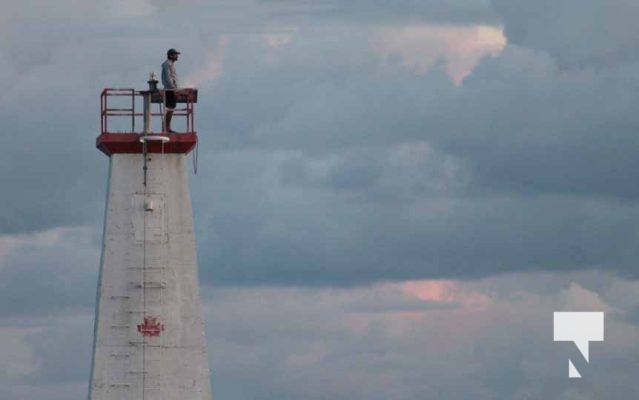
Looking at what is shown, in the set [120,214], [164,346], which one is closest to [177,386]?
[164,346]

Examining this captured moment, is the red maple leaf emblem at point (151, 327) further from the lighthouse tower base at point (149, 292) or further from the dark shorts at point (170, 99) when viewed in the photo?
the dark shorts at point (170, 99)


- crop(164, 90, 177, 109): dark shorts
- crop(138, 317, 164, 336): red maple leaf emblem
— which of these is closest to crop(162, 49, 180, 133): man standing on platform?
crop(164, 90, 177, 109): dark shorts

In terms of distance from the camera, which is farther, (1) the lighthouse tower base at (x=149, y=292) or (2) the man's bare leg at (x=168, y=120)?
(2) the man's bare leg at (x=168, y=120)

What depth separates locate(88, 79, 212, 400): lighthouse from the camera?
47.9m

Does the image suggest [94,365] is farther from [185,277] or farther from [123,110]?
[123,110]

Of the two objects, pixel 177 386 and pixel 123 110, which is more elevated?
pixel 123 110

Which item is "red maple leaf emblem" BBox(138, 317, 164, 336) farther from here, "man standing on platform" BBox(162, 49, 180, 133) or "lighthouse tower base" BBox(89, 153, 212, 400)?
"man standing on platform" BBox(162, 49, 180, 133)

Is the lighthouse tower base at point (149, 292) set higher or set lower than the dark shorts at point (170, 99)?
lower

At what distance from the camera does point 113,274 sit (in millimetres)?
47906

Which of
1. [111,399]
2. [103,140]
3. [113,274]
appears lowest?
[111,399]

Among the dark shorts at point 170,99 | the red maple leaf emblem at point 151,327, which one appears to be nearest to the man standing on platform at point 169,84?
the dark shorts at point 170,99

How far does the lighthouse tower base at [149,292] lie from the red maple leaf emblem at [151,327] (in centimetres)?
3

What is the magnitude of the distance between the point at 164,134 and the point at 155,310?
4.44m

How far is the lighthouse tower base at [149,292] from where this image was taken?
47.9m
